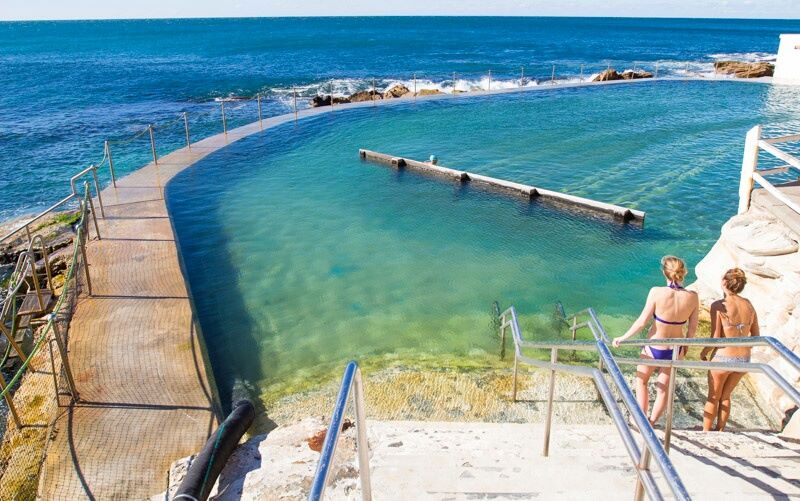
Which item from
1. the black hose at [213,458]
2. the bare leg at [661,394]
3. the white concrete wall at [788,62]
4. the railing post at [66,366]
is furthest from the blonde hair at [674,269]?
the white concrete wall at [788,62]

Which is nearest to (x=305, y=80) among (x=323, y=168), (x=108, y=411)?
(x=323, y=168)

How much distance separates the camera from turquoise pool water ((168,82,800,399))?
844 centimetres

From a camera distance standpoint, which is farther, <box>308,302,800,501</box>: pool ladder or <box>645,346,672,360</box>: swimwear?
<box>645,346,672,360</box>: swimwear

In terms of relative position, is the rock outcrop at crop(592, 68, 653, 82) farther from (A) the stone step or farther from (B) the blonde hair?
(A) the stone step

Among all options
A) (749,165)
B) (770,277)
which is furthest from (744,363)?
(749,165)

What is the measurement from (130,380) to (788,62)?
3669 cm

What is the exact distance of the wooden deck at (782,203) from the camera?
23.1 ft

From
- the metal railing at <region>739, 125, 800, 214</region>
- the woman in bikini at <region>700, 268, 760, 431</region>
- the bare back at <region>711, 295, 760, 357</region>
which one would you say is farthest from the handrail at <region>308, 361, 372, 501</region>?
the metal railing at <region>739, 125, 800, 214</region>

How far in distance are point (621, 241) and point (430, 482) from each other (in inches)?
352

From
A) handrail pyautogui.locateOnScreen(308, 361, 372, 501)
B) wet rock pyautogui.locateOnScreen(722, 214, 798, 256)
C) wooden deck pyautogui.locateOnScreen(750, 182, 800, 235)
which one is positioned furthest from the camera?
wooden deck pyautogui.locateOnScreen(750, 182, 800, 235)

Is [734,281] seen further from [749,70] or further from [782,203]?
[749,70]

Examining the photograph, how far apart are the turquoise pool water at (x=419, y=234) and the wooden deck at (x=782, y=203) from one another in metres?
2.38

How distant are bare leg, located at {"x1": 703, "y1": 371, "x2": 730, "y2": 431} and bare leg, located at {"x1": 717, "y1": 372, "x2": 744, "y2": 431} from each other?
6 cm

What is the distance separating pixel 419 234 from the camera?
39.2 feet
